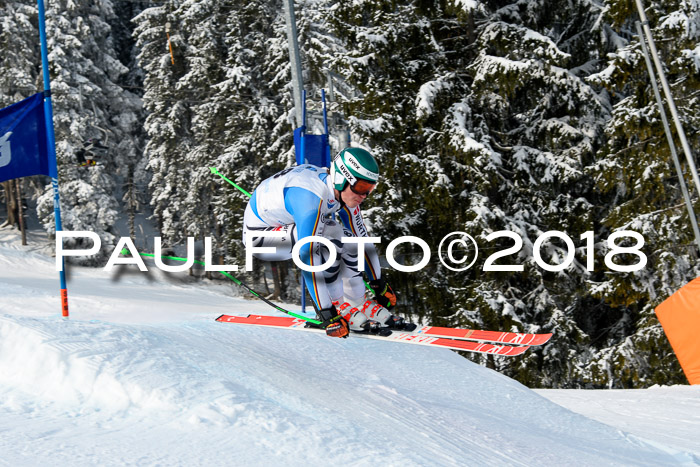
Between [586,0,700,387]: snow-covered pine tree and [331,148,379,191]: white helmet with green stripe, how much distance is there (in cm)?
879

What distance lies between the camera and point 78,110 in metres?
26.9

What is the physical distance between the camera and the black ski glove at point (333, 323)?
4762mm

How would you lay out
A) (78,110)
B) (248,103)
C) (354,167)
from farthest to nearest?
(78,110)
(248,103)
(354,167)

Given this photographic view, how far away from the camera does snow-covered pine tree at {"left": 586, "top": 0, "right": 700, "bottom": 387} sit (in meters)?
11.6

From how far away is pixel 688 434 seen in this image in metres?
6.82

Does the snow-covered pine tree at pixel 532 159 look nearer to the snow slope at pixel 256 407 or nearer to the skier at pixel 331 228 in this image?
the snow slope at pixel 256 407

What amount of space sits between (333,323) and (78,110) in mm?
25539

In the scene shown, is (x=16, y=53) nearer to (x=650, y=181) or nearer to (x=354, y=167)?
(x=650, y=181)

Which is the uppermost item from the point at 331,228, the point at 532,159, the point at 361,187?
the point at 532,159

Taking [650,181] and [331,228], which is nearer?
[331,228]

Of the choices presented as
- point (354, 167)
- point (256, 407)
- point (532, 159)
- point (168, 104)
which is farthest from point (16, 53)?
point (256, 407)

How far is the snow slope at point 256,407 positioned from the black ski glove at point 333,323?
19.1 inches

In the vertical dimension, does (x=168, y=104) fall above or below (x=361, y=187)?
above

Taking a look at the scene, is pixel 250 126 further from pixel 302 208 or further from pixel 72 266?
pixel 302 208
